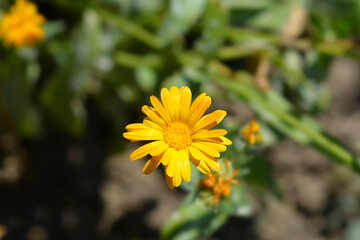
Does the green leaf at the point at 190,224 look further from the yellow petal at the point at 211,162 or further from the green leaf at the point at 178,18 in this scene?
the green leaf at the point at 178,18

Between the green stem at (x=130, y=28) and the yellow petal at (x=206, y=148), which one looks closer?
the yellow petal at (x=206, y=148)

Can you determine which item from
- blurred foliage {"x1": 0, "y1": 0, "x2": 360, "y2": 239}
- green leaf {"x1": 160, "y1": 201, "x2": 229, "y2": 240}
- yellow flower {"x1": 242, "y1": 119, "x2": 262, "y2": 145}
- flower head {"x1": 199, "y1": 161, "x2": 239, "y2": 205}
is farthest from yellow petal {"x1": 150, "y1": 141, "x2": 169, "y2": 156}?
blurred foliage {"x1": 0, "y1": 0, "x2": 360, "y2": 239}

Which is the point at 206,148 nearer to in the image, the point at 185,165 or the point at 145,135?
the point at 185,165

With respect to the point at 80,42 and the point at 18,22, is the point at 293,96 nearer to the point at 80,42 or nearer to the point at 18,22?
the point at 80,42

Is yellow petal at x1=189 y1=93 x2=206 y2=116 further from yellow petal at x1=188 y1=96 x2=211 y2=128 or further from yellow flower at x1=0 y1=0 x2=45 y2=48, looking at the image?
yellow flower at x1=0 y1=0 x2=45 y2=48

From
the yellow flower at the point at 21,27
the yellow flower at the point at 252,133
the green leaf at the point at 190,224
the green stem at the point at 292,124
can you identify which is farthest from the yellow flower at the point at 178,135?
the yellow flower at the point at 21,27

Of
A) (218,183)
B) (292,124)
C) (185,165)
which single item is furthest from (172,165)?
(292,124)
